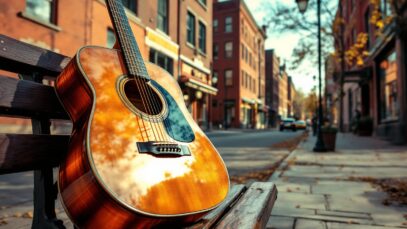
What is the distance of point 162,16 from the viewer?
1808 centimetres

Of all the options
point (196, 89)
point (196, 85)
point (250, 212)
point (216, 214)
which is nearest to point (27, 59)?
point (216, 214)

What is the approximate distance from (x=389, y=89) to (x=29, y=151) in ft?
55.3

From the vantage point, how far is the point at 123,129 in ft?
4.23

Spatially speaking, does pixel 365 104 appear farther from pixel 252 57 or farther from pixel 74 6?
pixel 252 57

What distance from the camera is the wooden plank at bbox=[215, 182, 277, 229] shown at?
4.38 feet

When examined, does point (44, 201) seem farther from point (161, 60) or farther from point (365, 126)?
point (365, 126)

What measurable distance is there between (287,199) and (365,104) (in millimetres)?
20677

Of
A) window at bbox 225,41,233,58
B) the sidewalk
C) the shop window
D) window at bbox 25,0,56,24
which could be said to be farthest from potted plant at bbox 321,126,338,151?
window at bbox 225,41,233,58

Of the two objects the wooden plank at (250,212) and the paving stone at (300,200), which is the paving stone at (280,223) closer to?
the paving stone at (300,200)

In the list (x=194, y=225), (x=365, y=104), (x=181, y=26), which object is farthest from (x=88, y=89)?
(x=365, y=104)

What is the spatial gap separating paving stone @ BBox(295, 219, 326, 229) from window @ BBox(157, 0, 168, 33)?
16244mm

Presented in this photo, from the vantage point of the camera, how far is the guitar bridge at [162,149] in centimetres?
125

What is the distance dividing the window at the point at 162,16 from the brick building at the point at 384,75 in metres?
9.06

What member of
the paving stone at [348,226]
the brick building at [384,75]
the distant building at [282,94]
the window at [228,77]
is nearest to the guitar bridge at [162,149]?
the paving stone at [348,226]
